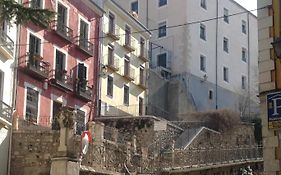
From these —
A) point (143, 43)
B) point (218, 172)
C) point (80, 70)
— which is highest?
point (143, 43)

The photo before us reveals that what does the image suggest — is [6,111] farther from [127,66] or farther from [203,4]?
[203,4]

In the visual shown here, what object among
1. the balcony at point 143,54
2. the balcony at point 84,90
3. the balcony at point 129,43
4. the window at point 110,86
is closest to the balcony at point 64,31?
the balcony at point 84,90

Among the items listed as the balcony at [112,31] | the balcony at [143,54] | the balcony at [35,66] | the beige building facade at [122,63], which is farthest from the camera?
the balcony at [143,54]

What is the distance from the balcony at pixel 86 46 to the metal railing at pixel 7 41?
6.92 m

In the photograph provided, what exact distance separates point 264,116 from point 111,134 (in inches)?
681

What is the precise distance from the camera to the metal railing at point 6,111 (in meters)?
27.7

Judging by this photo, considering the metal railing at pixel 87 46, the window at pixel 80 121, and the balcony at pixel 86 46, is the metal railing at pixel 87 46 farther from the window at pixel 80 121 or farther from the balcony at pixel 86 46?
the window at pixel 80 121

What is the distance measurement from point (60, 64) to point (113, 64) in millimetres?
6642

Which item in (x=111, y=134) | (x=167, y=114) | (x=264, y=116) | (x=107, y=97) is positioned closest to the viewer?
(x=264, y=116)

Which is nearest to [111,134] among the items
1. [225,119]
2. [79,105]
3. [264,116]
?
[79,105]

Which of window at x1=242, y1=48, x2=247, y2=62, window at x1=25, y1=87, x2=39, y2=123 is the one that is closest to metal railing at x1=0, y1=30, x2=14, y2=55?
window at x1=25, y1=87, x2=39, y2=123

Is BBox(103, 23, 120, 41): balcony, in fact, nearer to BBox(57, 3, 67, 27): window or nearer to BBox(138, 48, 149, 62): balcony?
BBox(138, 48, 149, 62): balcony

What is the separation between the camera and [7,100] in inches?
1136

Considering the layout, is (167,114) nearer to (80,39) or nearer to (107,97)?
(107,97)
